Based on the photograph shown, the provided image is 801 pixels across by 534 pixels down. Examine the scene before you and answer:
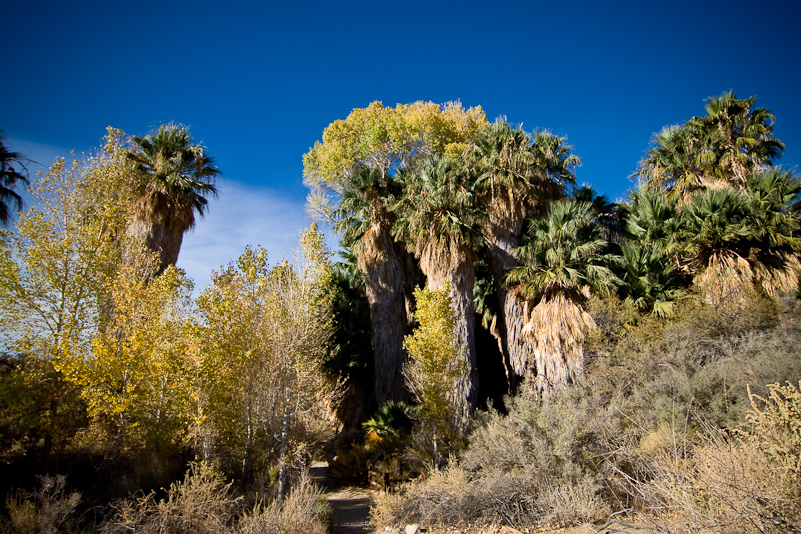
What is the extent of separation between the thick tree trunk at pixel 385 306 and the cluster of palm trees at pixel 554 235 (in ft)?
0.14

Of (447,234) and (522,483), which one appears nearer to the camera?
(522,483)

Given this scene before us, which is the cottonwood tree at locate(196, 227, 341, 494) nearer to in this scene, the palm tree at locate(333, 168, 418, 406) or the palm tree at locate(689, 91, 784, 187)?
the palm tree at locate(333, 168, 418, 406)

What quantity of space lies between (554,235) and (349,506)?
11217 millimetres

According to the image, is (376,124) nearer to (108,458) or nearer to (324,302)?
(324,302)

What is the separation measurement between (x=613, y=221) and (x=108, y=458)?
20.8 meters

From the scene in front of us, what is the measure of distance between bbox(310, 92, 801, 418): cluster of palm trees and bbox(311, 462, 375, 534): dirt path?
12.2 feet

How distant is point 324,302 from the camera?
36.9 feet

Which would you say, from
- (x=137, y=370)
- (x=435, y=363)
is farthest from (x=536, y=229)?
(x=137, y=370)

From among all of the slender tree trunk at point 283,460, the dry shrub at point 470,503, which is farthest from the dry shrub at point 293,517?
the dry shrub at point 470,503

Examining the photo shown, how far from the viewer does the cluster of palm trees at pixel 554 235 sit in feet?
45.1

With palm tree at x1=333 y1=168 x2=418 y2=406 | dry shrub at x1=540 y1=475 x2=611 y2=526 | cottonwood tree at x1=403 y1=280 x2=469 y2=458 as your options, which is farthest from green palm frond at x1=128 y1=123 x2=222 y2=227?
dry shrub at x1=540 y1=475 x2=611 y2=526

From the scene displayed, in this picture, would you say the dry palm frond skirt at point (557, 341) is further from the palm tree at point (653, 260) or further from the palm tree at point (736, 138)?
the palm tree at point (736, 138)

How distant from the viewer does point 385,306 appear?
17.2 meters

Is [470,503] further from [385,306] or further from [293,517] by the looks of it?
[385,306]
